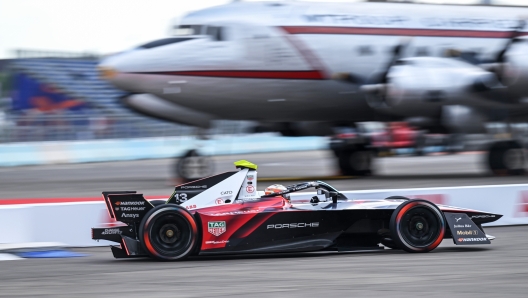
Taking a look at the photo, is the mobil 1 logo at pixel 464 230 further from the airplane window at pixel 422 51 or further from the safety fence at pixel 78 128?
the safety fence at pixel 78 128

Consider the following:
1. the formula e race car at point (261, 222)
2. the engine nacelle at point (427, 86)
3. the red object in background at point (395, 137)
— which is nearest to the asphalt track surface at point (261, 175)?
the red object in background at point (395, 137)

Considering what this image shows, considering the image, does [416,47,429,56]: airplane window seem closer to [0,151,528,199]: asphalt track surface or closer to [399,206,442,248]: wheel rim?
[0,151,528,199]: asphalt track surface

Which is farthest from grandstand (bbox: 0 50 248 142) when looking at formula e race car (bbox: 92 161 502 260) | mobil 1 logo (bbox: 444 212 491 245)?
mobil 1 logo (bbox: 444 212 491 245)

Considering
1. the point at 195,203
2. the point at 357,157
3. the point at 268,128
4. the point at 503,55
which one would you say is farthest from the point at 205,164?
the point at 195,203

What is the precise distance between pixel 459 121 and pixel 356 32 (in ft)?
10.4

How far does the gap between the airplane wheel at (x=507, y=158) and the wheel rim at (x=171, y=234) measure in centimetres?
1310

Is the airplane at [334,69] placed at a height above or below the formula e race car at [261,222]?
above

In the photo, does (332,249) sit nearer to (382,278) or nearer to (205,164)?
(382,278)

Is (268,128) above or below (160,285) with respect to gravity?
above

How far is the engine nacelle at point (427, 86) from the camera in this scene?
18453 millimetres

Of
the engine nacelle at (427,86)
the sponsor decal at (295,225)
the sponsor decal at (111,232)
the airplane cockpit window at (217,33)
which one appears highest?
the airplane cockpit window at (217,33)

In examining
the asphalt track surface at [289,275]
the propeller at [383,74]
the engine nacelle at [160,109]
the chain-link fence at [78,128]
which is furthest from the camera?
the chain-link fence at [78,128]

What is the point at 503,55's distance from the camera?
19.3m

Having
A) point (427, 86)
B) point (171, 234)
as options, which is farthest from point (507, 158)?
point (171, 234)
